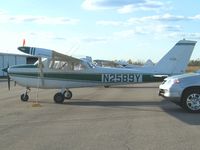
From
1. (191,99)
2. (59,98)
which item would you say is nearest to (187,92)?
(191,99)

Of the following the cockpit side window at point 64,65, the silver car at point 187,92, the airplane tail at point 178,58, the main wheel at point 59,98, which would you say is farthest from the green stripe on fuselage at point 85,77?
the silver car at point 187,92

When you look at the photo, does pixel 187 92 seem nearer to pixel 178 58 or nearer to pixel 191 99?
pixel 191 99

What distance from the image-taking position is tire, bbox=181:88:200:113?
13.7 meters

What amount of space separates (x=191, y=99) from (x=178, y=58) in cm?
753

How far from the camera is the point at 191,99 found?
543 inches

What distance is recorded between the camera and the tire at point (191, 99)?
45.1ft

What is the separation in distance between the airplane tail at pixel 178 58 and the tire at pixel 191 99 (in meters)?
6.86

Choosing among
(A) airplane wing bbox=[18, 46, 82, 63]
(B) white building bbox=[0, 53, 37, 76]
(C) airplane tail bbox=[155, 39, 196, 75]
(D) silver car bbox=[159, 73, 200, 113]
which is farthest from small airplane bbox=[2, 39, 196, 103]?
(B) white building bbox=[0, 53, 37, 76]

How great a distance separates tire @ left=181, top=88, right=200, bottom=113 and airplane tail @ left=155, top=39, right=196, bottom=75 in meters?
6.86

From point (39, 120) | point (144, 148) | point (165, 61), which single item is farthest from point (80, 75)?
point (144, 148)

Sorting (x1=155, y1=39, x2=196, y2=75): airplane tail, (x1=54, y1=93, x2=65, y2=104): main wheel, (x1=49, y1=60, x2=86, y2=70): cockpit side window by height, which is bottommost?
(x1=54, y1=93, x2=65, y2=104): main wheel

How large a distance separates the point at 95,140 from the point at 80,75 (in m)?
10.0

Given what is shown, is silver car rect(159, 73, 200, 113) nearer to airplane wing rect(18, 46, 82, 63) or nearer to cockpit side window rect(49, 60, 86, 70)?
airplane wing rect(18, 46, 82, 63)

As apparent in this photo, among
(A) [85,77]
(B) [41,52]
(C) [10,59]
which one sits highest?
(B) [41,52]
